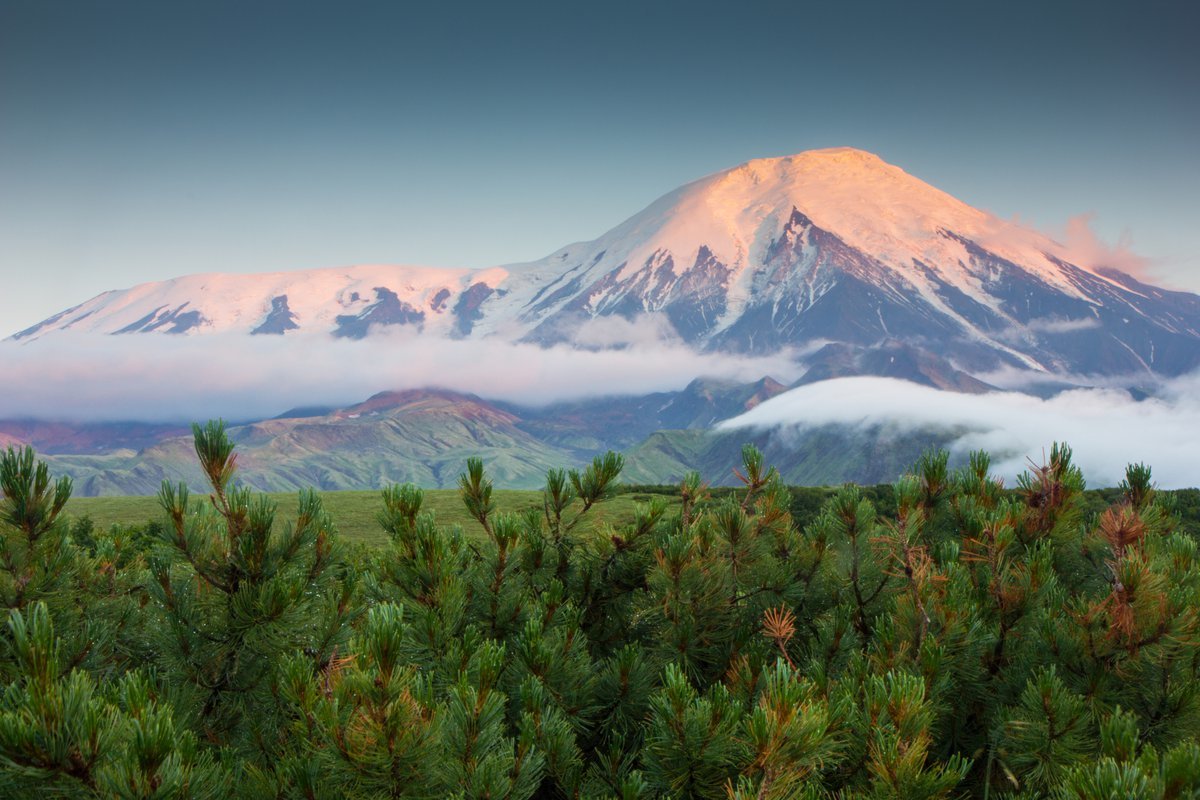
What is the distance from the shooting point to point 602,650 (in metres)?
7.29

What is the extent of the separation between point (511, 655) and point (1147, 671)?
438 centimetres

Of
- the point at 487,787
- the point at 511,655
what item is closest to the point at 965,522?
the point at 511,655

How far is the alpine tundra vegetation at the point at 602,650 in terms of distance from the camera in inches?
143

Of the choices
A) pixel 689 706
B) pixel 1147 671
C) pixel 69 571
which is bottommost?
pixel 1147 671

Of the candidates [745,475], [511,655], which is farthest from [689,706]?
[745,475]

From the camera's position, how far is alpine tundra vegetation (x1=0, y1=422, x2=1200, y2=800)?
362 cm

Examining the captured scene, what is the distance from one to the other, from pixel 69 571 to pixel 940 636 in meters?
6.49

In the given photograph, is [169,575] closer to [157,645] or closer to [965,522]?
[157,645]

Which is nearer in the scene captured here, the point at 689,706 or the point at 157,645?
the point at 689,706

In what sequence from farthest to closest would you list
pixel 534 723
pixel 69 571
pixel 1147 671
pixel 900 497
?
pixel 900 497 → pixel 69 571 → pixel 1147 671 → pixel 534 723

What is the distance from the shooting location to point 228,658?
553cm

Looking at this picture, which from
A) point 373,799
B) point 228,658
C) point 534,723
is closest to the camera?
point 373,799

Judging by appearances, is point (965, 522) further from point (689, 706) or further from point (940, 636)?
point (689, 706)

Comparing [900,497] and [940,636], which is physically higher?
[900,497]
